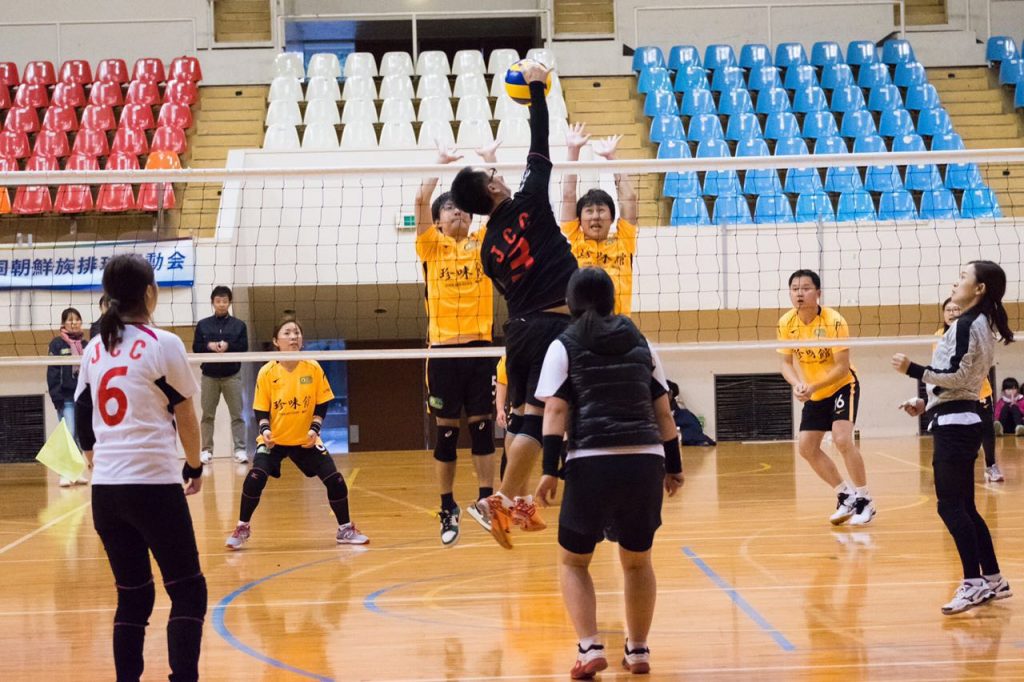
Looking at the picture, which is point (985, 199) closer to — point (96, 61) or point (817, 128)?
point (817, 128)

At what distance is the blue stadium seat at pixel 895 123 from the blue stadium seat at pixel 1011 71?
6.96 feet

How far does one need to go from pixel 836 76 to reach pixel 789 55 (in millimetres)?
914

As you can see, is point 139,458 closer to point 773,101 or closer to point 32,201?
point 32,201

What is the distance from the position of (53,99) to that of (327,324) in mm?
5232

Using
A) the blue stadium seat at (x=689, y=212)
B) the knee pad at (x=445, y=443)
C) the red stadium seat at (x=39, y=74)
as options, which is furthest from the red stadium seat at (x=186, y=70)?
the knee pad at (x=445, y=443)

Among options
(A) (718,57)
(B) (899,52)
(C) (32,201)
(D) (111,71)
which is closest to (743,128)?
(A) (718,57)

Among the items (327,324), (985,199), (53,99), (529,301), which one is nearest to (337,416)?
(327,324)

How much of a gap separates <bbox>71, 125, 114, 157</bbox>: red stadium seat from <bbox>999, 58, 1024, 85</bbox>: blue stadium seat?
13.2 meters

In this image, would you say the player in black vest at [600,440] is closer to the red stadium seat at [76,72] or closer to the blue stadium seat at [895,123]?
the blue stadium seat at [895,123]

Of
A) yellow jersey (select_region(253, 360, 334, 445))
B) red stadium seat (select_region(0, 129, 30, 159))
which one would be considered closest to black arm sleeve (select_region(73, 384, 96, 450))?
yellow jersey (select_region(253, 360, 334, 445))

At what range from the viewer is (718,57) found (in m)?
17.4

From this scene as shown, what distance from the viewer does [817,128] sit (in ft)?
52.1

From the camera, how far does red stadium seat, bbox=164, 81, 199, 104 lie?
16.2 metres

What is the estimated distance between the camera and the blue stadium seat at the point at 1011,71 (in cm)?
1694
